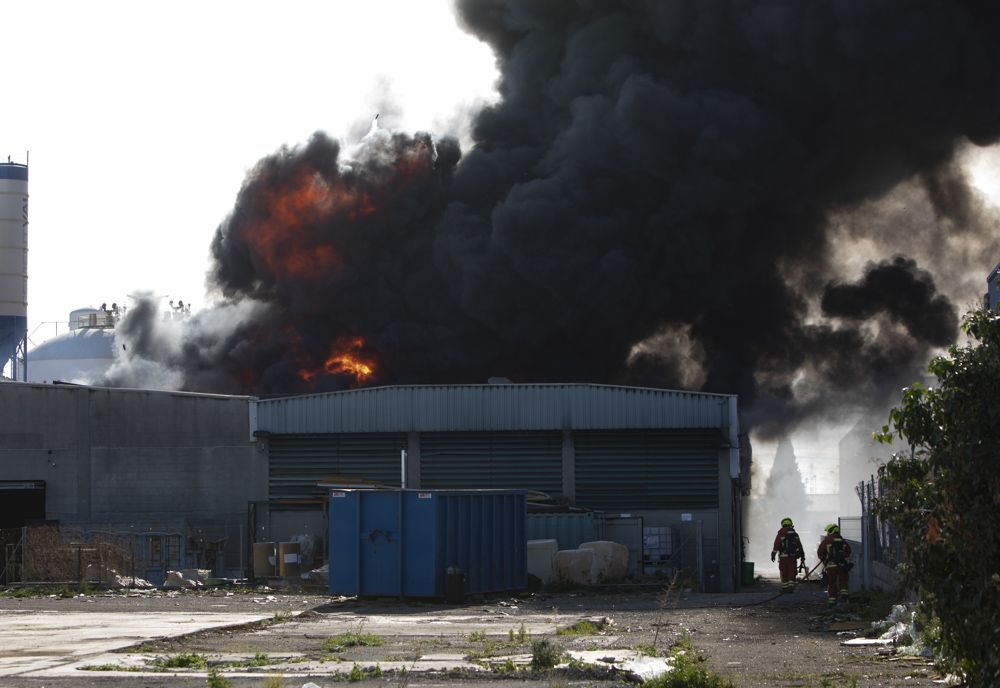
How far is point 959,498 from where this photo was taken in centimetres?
911

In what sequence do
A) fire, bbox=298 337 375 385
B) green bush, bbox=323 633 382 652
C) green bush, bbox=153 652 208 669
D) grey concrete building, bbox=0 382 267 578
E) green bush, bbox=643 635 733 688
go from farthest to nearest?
fire, bbox=298 337 375 385, grey concrete building, bbox=0 382 267 578, green bush, bbox=323 633 382 652, green bush, bbox=153 652 208 669, green bush, bbox=643 635 733 688

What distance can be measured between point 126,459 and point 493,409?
10882mm

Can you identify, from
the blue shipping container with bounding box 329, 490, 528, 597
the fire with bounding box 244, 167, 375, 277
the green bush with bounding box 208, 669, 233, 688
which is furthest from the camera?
the fire with bounding box 244, 167, 375, 277

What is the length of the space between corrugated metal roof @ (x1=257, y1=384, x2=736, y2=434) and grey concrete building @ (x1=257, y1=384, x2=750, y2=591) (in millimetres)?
29

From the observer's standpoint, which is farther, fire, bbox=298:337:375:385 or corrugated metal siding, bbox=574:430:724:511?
fire, bbox=298:337:375:385

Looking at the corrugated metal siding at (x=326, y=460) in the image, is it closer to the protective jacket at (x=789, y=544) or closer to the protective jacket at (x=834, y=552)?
the protective jacket at (x=789, y=544)

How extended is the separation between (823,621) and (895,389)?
2864cm

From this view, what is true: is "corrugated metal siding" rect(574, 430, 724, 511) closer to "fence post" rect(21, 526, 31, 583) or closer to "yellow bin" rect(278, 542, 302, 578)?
"yellow bin" rect(278, 542, 302, 578)

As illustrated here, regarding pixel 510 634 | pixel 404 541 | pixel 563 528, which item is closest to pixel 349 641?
pixel 510 634

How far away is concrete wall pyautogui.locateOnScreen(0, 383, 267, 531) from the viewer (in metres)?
39.0

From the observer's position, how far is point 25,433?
39.6m

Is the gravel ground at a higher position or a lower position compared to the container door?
lower

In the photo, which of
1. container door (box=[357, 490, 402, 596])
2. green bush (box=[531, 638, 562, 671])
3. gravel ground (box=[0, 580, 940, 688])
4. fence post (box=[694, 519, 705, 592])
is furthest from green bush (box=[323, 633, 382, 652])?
fence post (box=[694, 519, 705, 592])

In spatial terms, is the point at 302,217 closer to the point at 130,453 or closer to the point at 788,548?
the point at 130,453
